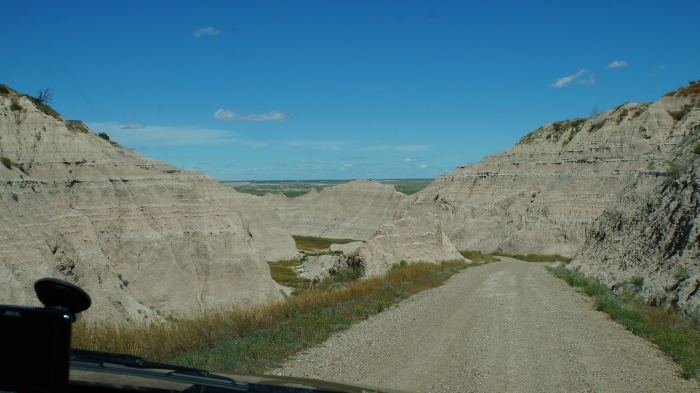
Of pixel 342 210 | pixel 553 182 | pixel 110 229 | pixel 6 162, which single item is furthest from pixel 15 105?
pixel 342 210

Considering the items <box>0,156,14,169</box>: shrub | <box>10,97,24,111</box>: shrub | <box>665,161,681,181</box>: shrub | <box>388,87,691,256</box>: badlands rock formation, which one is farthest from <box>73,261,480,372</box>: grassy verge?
<box>388,87,691,256</box>: badlands rock formation

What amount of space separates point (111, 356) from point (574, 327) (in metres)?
8.90

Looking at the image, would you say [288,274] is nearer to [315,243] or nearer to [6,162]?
[6,162]

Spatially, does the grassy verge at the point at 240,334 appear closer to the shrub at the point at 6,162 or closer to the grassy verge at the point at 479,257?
the shrub at the point at 6,162

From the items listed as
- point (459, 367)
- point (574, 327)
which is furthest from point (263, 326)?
point (574, 327)

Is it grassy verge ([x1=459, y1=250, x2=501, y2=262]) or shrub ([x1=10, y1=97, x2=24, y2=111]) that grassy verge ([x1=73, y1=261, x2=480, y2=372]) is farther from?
shrub ([x1=10, y1=97, x2=24, y2=111])

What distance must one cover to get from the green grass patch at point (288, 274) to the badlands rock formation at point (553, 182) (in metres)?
12.3

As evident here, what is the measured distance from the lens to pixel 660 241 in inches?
558

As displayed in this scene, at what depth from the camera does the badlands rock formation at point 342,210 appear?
10838 centimetres

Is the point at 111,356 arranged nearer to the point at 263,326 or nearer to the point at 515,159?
the point at 263,326

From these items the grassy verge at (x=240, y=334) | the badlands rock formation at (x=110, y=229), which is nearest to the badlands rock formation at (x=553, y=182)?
the badlands rock formation at (x=110, y=229)

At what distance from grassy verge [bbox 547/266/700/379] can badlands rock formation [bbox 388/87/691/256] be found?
3230 cm

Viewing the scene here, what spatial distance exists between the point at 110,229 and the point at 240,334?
80.9 feet

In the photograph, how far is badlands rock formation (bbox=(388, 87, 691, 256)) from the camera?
53156 millimetres
